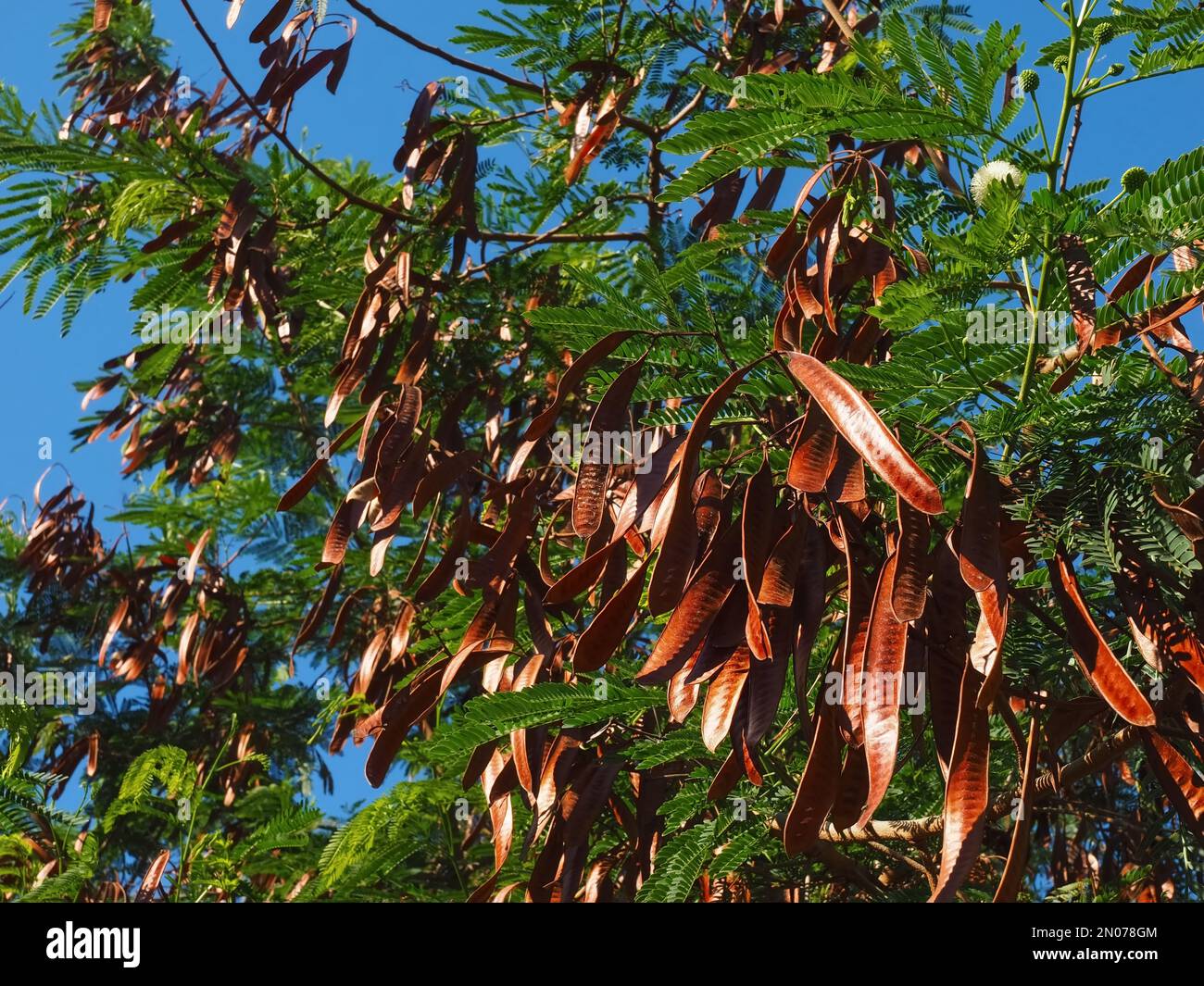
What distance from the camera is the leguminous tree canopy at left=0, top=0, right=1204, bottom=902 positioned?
1697mm

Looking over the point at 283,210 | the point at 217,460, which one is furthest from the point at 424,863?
the point at 217,460

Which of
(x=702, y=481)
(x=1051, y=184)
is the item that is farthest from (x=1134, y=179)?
(x=702, y=481)

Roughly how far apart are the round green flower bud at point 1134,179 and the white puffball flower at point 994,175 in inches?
6.0

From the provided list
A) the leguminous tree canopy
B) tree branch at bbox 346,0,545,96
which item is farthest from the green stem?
tree branch at bbox 346,0,545,96

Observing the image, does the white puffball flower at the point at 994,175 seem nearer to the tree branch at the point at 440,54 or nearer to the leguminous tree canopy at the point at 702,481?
the leguminous tree canopy at the point at 702,481

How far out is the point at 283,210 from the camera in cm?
415

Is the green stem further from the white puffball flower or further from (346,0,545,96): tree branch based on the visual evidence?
(346,0,545,96): tree branch

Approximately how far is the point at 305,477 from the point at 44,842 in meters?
1.20

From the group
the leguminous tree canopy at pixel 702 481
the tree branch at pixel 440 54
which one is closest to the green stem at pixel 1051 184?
the leguminous tree canopy at pixel 702 481

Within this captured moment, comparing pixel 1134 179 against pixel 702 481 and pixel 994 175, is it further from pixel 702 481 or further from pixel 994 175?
pixel 702 481

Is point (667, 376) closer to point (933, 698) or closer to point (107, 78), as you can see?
point (933, 698)

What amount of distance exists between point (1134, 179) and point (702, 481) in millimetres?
804

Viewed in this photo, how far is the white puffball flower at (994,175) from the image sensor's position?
2055 millimetres

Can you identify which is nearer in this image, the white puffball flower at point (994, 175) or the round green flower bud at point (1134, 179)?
the round green flower bud at point (1134, 179)
